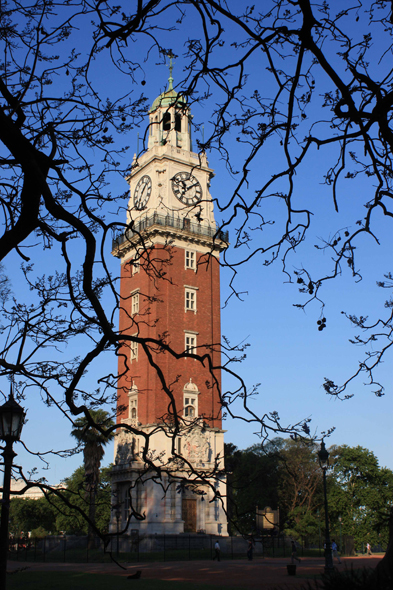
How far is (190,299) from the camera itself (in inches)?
1860

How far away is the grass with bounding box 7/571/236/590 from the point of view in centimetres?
1886

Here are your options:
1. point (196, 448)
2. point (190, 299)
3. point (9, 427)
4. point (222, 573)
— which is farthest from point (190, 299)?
point (9, 427)

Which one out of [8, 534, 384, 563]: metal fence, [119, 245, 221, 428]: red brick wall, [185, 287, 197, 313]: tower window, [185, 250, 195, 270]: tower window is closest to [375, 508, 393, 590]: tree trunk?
[8, 534, 384, 563]: metal fence

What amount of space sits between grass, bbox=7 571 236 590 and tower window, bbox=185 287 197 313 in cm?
2577

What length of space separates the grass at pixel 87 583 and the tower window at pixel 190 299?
2577 cm

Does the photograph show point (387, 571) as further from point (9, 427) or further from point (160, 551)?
point (160, 551)

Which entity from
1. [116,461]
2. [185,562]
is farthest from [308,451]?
[185,562]

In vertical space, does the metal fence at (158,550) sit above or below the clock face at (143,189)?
below

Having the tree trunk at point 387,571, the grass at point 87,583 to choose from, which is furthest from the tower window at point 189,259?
the tree trunk at point 387,571

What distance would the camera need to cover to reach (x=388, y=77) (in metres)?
6.42

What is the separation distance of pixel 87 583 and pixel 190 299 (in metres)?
28.7

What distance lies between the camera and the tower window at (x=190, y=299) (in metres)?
46.9

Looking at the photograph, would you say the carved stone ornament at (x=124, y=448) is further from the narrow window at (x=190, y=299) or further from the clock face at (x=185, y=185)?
the clock face at (x=185, y=185)

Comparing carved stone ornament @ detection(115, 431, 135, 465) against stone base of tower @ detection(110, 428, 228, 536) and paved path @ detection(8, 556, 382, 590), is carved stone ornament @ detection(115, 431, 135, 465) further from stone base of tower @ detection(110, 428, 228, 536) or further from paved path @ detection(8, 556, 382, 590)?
paved path @ detection(8, 556, 382, 590)
